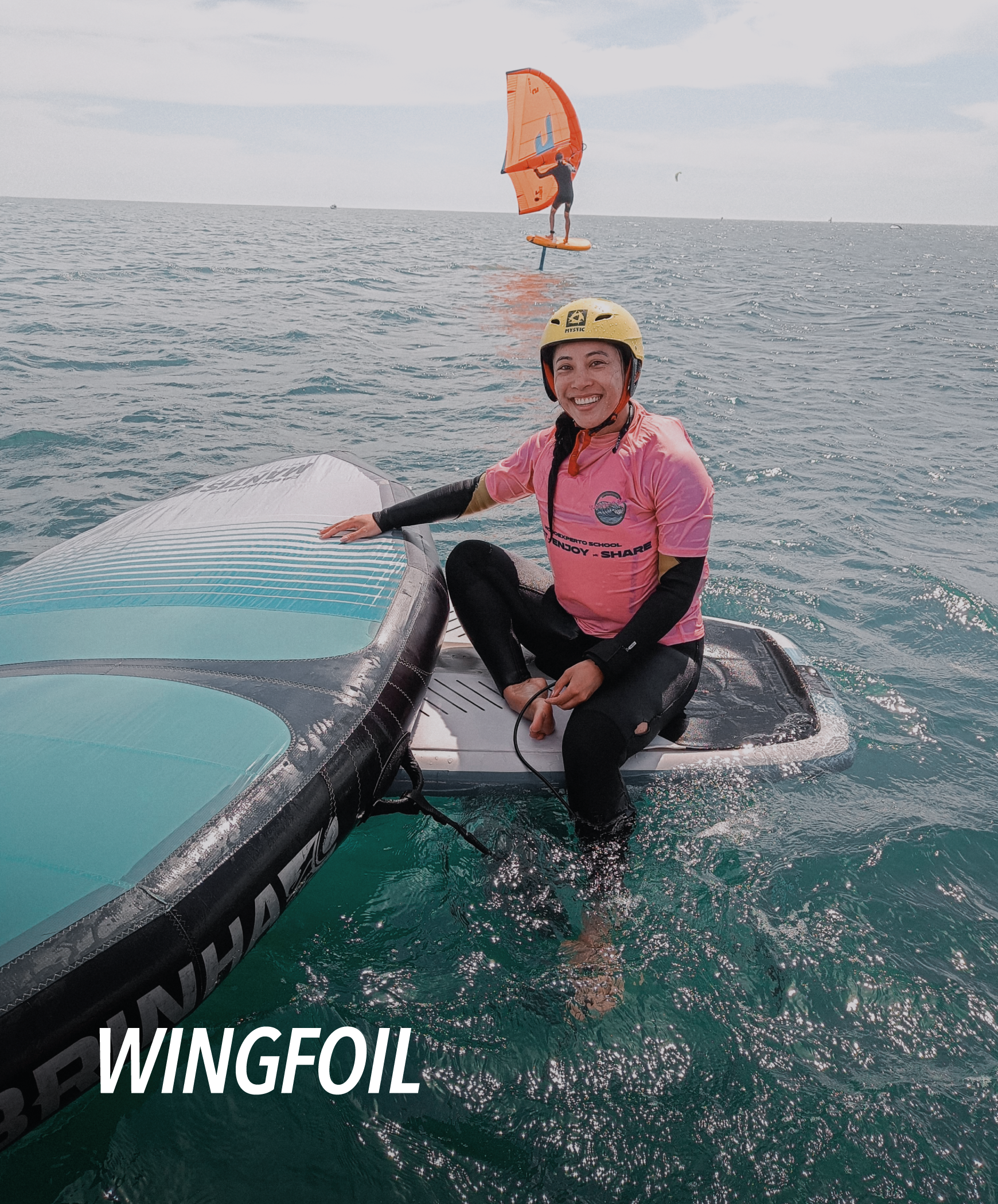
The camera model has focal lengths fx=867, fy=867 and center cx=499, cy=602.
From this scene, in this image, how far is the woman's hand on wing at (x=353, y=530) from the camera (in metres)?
3.38

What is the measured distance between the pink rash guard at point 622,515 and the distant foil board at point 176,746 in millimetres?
548

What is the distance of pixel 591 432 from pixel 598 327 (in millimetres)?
348

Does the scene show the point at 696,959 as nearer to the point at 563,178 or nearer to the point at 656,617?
the point at 656,617

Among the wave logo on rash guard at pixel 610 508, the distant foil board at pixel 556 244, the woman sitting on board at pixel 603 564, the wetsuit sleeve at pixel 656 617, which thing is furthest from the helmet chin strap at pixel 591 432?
the distant foil board at pixel 556 244

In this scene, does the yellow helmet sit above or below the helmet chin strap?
above

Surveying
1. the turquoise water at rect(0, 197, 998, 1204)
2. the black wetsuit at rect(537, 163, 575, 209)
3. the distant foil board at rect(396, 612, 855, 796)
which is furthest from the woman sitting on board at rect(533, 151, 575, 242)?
the distant foil board at rect(396, 612, 855, 796)

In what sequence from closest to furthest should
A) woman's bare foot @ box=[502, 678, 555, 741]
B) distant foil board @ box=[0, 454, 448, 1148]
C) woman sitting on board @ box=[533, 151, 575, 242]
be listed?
distant foil board @ box=[0, 454, 448, 1148]
woman's bare foot @ box=[502, 678, 555, 741]
woman sitting on board @ box=[533, 151, 575, 242]

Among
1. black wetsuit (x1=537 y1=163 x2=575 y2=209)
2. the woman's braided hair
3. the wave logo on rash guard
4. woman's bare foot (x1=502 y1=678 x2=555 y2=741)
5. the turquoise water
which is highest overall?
black wetsuit (x1=537 y1=163 x2=575 y2=209)

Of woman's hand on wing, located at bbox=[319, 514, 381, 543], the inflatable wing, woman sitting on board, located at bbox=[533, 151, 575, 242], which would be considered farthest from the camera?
woman sitting on board, located at bbox=[533, 151, 575, 242]

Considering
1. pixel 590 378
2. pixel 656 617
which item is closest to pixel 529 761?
pixel 656 617

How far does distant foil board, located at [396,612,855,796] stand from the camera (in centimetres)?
298

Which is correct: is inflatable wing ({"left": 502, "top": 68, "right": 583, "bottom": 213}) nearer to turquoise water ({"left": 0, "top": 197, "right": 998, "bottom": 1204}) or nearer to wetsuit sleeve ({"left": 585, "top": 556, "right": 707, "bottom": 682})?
turquoise water ({"left": 0, "top": 197, "right": 998, "bottom": 1204})

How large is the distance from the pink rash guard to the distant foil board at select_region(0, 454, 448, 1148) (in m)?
0.55

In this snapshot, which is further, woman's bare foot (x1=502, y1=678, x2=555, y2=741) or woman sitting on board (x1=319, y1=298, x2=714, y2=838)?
woman's bare foot (x1=502, y1=678, x2=555, y2=741)
